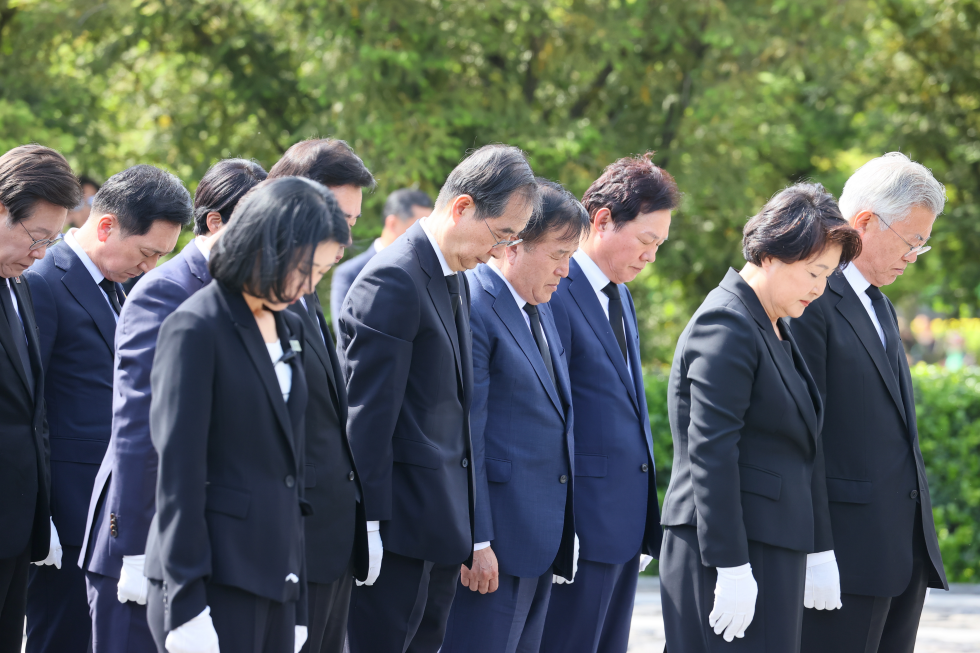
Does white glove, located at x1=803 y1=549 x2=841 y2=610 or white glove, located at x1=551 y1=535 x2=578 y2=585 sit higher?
white glove, located at x1=803 y1=549 x2=841 y2=610

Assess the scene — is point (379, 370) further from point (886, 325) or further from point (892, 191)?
point (892, 191)

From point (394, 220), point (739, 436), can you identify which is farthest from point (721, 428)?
point (394, 220)

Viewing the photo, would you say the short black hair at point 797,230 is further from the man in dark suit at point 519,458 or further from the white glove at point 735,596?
the white glove at point 735,596

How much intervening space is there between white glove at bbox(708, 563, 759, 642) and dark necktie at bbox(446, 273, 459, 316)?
4.03 ft

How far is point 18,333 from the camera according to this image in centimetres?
343

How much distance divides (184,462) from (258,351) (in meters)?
0.32

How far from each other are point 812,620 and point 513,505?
1.17 m

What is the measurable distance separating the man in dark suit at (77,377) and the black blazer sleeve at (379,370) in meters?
0.85

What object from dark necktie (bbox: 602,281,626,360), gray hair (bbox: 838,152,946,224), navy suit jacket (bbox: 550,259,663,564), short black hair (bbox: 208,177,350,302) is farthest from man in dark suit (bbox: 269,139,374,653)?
gray hair (bbox: 838,152,946,224)

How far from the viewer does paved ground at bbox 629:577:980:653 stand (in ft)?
19.8

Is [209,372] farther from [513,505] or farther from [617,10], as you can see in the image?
[617,10]

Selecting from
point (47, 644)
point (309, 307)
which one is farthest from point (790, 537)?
point (47, 644)

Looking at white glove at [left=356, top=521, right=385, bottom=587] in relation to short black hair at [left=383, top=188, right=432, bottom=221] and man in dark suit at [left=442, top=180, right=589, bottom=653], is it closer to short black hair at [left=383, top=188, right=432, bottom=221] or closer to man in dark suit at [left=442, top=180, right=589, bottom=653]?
man in dark suit at [left=442, top=180, right=589, bottom=653]

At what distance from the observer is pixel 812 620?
3680 millimetres
